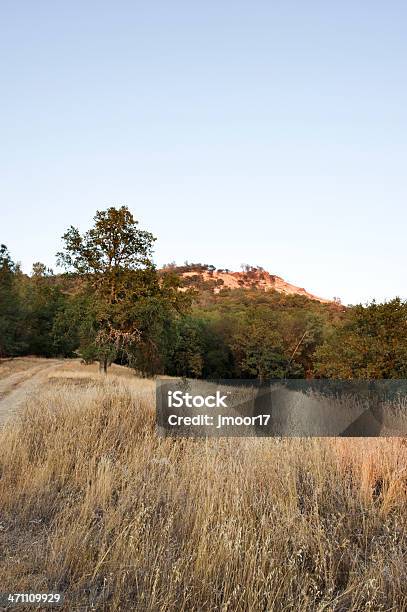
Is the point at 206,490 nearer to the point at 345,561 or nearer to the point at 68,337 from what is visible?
the point at 345,561

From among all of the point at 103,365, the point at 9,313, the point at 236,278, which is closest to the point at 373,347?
the point at 103,365

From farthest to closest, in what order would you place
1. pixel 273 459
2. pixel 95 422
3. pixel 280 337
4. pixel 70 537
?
pixel 280 337
pixel 95 422
pixel 273 459
pixel 70 537

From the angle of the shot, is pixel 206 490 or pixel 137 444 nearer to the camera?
pixel 206 490

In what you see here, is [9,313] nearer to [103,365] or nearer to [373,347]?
[103,365]

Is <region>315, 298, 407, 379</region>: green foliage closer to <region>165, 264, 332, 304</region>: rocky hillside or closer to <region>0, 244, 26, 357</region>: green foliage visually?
<region>0, 244, 26, 357</region>: green foliage

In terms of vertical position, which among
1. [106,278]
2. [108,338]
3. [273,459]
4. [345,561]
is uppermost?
[106,278]

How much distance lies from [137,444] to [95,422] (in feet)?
4.71

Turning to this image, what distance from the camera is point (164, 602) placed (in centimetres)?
297

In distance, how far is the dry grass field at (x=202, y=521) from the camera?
10.9ft

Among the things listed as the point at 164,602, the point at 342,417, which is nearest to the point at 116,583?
the point at 164,602

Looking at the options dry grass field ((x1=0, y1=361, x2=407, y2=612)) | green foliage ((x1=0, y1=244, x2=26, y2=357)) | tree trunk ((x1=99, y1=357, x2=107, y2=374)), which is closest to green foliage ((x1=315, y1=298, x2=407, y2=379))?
tree trunk ((x1=99, y1=357, x2=107, y2=374))

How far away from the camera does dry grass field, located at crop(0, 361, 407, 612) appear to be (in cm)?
331

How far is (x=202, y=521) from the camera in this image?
4289 mm

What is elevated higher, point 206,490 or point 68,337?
point 68,337
